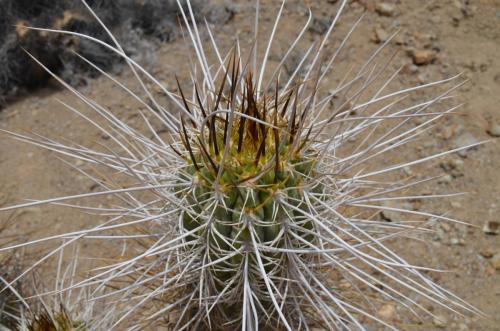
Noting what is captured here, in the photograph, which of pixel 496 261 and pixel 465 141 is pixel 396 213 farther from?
pixel 465 141

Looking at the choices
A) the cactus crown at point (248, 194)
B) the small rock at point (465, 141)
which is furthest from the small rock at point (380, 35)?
the cactus crown at point (248, 194)

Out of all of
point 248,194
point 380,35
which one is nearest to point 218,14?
point 380,35

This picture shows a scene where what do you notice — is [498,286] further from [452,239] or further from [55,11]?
[55,11]

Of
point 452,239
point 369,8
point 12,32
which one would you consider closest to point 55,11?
point 12,32

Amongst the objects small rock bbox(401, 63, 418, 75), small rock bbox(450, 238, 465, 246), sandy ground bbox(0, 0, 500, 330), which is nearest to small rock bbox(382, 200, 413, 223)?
sandy ground bbox(0, 0, 500, 330)

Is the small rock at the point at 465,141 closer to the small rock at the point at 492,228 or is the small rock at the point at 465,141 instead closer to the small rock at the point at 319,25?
the small rock at the point at 492,228

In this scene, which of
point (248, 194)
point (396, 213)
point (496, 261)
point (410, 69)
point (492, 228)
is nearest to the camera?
point (248, 194)
